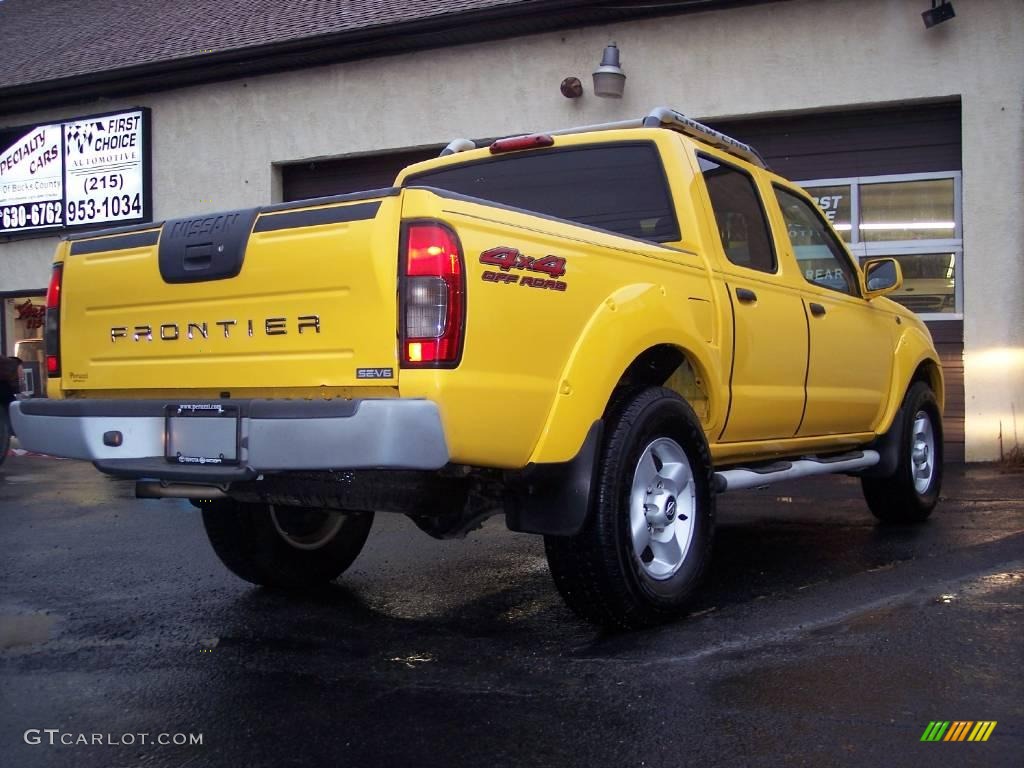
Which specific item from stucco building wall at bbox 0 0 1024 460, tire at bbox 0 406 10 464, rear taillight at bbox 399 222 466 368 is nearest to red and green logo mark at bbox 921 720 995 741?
rear taillight at bbox 399 222 466 368

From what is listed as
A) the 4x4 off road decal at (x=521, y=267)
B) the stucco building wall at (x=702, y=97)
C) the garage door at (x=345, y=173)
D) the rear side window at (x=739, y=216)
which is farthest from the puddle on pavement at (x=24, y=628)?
the garage door at (x=345, y=173)

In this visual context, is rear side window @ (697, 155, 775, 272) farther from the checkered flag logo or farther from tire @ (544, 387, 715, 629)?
the checkered flag logo

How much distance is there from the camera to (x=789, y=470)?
17.3 feet

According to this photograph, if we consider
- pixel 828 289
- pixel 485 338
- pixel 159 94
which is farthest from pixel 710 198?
pixel 159 94

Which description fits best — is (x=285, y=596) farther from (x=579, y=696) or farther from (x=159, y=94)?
(x=159, y=94)

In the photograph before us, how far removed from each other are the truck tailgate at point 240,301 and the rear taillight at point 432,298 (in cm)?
5

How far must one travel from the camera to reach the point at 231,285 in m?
3.80

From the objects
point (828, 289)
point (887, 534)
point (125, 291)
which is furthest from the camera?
point (887, 534)

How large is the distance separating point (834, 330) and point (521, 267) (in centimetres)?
277

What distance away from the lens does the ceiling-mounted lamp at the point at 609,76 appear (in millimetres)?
11406

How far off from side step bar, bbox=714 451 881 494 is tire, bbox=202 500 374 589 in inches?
68.5

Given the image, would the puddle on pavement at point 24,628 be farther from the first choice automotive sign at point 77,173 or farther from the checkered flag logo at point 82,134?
the checkered flag logo at point 82,134

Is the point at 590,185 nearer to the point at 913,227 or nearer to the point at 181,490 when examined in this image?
the point at 181,490

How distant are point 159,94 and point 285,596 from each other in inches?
440
